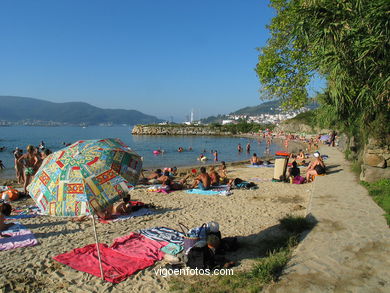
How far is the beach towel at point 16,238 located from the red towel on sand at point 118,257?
1283 mm

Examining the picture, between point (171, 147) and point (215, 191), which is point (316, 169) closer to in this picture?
point (215, 191)

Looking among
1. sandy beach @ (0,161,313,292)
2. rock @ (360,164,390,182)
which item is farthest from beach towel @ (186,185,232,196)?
rock @ (360,164,390,182)

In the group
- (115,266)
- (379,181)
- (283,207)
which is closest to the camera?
(115,266)

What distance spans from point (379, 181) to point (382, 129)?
6.16 ft

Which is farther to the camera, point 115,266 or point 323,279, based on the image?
point 115,266

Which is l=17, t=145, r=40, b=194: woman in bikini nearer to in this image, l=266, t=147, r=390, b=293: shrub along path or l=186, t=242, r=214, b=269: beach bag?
l=186, t=242, r=214, b=269: beach bag

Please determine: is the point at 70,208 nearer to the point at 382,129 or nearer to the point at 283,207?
the point at 283,207

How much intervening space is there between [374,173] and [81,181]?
9.63 meters

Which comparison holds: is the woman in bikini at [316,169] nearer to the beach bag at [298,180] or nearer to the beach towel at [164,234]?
the beach bag at [298,180]

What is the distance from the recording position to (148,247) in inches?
223

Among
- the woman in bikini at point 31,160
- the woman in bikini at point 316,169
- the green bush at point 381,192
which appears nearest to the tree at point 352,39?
the green bush at point 381,192

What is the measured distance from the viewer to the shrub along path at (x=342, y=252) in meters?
3.74

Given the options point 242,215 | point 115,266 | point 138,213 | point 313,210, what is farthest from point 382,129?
point 115,266

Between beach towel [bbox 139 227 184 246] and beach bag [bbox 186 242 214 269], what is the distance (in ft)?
3.78
